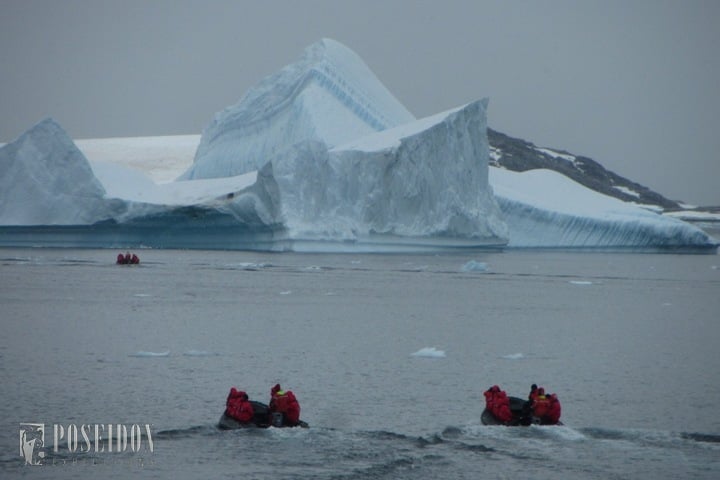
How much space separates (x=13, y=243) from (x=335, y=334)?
2033 cm

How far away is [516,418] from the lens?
891 centimetres

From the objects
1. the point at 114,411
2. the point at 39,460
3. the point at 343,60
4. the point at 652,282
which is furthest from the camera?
the point at 343,60

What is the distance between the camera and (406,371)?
1178cm

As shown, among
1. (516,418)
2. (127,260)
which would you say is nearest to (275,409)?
(516,418)

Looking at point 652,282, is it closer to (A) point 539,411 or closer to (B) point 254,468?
(A) point 539,411

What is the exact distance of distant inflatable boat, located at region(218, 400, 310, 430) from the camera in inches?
340

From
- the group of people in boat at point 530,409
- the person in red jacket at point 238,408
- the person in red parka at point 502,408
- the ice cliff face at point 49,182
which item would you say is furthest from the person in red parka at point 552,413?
the ice cliff face at point 49,182

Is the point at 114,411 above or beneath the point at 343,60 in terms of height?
beneath

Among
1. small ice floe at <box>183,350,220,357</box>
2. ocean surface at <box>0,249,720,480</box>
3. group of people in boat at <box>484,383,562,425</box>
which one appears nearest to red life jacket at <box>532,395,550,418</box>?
group of people in boat at <box>484,383,562,425</box>

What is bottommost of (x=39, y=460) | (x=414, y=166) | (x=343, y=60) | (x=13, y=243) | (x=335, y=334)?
(x=39, y=460)

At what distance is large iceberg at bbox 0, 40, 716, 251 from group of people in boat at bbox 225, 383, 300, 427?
729 inches

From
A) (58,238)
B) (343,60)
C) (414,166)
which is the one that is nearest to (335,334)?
(414,166)

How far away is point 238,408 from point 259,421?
8.5 inches

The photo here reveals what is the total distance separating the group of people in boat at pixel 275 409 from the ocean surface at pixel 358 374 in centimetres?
12
